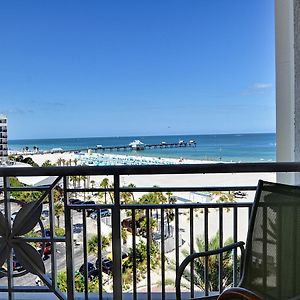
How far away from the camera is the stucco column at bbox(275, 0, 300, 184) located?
237 cm

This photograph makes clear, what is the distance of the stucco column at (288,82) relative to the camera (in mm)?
2365

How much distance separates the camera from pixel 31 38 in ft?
55.9

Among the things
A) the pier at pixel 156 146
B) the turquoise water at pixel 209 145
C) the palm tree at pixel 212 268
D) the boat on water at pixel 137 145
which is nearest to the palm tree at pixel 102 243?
the palm tree at pixel 212 268

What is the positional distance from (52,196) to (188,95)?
18965 mm

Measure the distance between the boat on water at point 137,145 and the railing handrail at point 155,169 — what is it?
12656 millimetres

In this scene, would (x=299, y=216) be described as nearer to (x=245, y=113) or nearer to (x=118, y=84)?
(x=245, y=113)

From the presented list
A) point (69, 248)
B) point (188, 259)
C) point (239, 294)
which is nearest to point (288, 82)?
point (188, 259)

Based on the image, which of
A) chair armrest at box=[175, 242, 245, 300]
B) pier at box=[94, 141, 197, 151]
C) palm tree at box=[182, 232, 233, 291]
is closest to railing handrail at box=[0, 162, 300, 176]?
chair armrest at box=[175, 242, 245, 300]

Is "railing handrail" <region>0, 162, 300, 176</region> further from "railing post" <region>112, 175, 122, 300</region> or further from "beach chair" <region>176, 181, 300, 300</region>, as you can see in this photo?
"beach chair" <region>176, 181, 300, 300</region>

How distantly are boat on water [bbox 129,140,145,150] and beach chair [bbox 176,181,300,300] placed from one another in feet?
42.9

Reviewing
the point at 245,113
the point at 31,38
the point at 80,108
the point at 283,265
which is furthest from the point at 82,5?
the point at 283,265

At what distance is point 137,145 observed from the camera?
15500 millimetres

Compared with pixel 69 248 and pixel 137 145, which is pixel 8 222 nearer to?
pixel 69 248

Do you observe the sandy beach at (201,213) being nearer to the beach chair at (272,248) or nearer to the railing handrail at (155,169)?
the railing handrail at (155,169)
